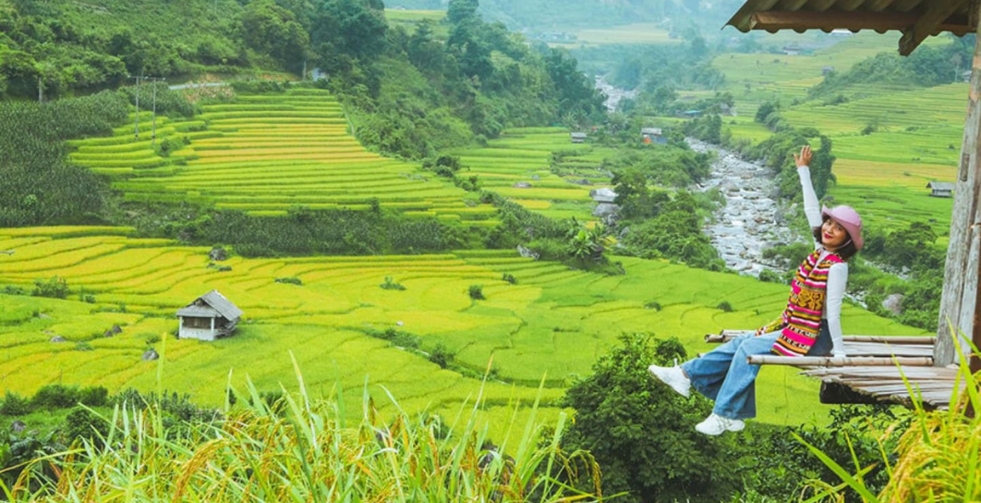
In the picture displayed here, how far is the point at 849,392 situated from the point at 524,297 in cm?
1801

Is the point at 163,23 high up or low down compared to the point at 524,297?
up

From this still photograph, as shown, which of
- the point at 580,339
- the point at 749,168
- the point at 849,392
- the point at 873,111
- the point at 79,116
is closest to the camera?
the point at 849,392

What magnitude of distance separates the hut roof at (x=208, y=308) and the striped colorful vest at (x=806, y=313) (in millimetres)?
13784

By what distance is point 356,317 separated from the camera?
18734mm

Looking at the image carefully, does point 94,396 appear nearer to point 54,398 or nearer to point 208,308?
point 54,398

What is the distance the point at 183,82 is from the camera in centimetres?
2727

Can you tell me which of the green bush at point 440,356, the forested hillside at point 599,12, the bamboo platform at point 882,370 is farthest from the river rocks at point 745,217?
the forested hillside at point 599,12

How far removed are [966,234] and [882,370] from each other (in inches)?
19.8

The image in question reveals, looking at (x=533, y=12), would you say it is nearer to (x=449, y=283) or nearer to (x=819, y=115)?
(x=819, y=115)

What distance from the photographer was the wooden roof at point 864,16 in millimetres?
3408

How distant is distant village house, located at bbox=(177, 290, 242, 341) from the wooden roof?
45.7 ft

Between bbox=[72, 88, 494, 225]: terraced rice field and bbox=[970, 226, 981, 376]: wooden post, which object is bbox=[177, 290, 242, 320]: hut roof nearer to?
bbox=[72, 88, 494, 225]: terraced rice field

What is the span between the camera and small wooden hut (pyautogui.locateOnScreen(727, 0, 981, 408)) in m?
3.25

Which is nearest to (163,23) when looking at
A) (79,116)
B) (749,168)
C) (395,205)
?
(79,116)
